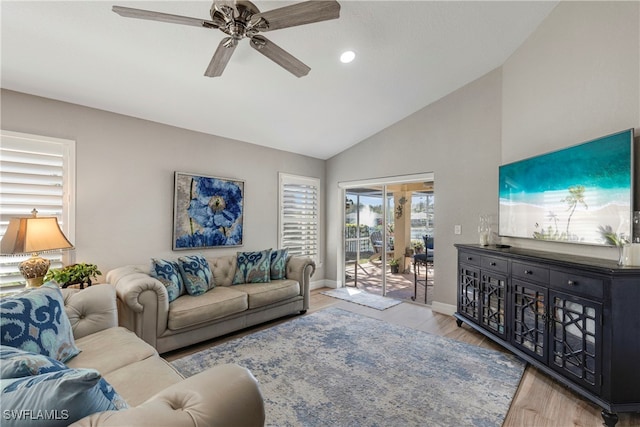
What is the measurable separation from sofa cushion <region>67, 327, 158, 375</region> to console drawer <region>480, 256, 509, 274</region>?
3.10m

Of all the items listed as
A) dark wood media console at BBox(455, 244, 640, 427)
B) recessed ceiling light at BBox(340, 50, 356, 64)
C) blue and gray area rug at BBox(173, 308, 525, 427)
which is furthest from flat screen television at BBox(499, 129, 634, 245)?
recessed ceiling light at BBox(340, 50, 356, 64)

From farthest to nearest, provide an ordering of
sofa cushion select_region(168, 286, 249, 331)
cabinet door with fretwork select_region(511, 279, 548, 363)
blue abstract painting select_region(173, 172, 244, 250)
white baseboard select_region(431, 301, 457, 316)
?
1. white baseboard select_region(431, 301, 457, 316)
2. blue abstract painting select_region(173, 172, 244, 250)
3. sofa cushion select_region(168, 286, 249, 331)
4. cabinet door with fretwork select_region(511, 279, 548, 363)

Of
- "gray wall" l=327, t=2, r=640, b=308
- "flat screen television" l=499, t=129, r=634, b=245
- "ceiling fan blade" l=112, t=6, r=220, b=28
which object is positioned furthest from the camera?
"gray wall" l=327, t=2, r=640, b=308

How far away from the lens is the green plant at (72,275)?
251cm

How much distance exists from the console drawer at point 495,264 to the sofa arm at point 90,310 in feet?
11.5

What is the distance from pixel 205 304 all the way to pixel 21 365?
6.85 feet

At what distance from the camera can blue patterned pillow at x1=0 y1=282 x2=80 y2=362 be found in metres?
1.41

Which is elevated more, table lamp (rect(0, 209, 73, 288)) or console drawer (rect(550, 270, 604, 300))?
table lamp (rect(0, 209, 73, 288))

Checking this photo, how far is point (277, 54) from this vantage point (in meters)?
2.03

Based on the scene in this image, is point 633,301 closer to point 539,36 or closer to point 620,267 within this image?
point 620,267

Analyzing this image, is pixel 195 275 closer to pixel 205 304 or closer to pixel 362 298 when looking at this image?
pixel 205 304

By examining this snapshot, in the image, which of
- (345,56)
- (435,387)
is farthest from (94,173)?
(435,387)

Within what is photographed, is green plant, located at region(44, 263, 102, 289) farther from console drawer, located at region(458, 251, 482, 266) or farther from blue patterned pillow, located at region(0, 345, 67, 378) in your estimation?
console drawer, located at region(458, 251, 482, 266)

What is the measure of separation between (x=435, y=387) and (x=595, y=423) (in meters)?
0.99
